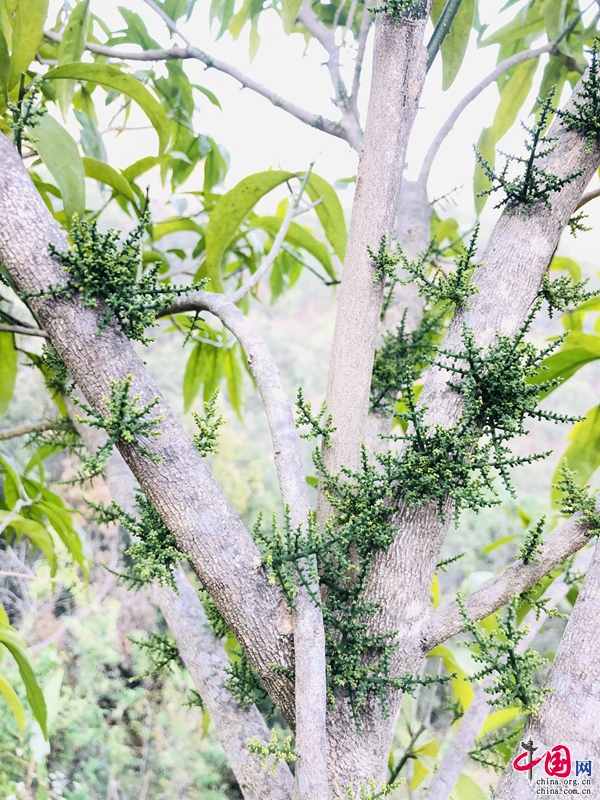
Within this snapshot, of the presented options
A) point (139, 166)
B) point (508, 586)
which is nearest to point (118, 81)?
point (139, 166)

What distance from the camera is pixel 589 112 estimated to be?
0.77m

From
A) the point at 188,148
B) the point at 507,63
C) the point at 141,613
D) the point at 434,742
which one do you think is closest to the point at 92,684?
the point at 141,613

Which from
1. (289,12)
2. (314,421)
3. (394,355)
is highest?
(289,12)

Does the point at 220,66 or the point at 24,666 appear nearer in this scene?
the point at 24,666

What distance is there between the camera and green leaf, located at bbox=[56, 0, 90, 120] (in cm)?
91

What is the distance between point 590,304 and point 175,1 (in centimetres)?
96

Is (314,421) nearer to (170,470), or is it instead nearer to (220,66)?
(170,470)

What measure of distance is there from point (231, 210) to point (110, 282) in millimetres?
348

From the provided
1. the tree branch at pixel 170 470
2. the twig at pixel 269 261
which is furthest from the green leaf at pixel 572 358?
the tree branch at pixel 170 470

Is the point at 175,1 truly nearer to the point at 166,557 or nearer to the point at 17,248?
the point at 17,248

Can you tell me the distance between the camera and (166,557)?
656 millimetres

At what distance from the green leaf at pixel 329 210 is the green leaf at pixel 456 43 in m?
0.28

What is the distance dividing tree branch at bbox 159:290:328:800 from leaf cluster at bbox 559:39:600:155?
19.2 inches

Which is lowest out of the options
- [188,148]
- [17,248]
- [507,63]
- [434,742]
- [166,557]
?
[434,742]
